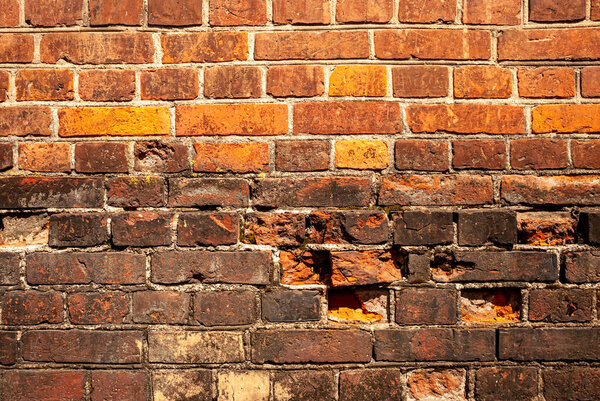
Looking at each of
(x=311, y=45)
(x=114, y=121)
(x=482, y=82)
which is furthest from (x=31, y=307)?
(x=482, y=82)

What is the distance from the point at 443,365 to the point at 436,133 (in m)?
0.66

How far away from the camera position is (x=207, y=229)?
111 cm

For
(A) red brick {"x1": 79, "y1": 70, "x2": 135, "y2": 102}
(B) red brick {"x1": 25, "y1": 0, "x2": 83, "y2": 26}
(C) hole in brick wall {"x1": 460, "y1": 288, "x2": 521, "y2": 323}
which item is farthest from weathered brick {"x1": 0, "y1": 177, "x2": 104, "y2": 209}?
(C) hole in brick wall {"x1": 460, "y1": 288, "x2": 521, "y2": 323}

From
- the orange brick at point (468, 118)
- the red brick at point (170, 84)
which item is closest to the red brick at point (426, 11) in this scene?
the orange brick at point (468, 118)

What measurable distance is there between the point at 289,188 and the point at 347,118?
259 mm

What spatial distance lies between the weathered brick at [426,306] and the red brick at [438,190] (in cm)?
A: 25

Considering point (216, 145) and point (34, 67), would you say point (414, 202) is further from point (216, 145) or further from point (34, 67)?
point (34, 67)

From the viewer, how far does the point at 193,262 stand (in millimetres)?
1104

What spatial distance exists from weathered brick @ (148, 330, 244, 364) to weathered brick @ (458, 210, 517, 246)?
71 centimetres

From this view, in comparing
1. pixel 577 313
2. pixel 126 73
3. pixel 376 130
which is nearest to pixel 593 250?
pixel 577 313

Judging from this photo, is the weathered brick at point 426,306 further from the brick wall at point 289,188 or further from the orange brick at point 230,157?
the orange brick at point 230,157

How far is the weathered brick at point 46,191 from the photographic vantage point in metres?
1.11

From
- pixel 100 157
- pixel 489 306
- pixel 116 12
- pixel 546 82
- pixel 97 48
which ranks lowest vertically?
pixel 489 306

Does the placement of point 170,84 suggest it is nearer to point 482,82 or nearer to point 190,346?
point 190,346
